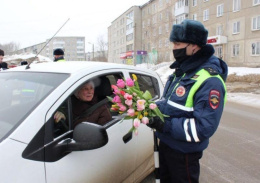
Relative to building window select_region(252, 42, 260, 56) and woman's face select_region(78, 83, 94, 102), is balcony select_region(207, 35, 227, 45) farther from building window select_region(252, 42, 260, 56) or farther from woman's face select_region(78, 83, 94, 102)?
woman's face select_region(78, 83, 94, 102)

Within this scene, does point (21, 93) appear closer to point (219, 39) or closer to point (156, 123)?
point (156, 123)

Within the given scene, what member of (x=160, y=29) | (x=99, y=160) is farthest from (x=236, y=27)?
(x=99, y=160)

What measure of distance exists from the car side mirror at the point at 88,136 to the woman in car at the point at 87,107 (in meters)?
0.55

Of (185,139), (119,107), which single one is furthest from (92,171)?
(185,139)

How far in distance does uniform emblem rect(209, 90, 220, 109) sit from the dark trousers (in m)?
0.51

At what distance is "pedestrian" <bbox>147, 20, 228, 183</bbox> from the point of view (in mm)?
1908

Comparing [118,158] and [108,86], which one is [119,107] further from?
[108,86]

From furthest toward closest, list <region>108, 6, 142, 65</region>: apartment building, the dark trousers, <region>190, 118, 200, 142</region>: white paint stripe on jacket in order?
<region>108, 6, 142, 65</region>: apartment building < the dark trousers < <region>190, 118, 200, 142</region>: white paint stripe on jacket

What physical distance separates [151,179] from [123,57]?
66324 millimetres

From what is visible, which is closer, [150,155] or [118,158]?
[118,158]

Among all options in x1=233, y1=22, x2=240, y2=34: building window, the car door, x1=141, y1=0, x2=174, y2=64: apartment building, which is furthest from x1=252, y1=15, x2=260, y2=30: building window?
the car door

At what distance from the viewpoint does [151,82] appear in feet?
11.6

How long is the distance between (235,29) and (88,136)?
33.0m

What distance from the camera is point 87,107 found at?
2.54 metres
